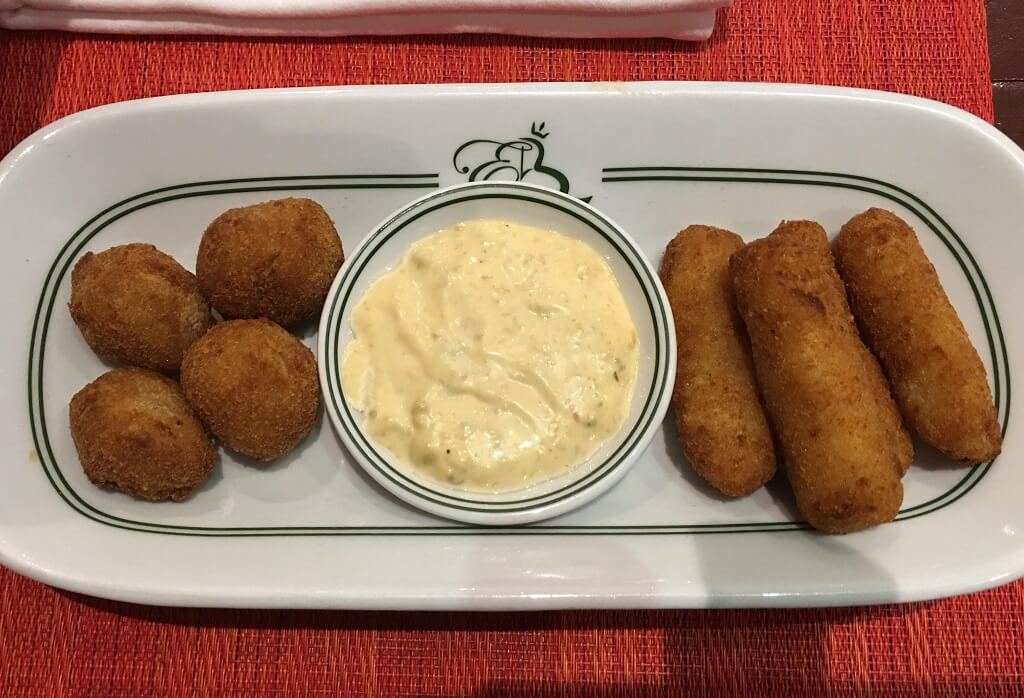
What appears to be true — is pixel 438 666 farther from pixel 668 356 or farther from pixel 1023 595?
pixel 1023 595

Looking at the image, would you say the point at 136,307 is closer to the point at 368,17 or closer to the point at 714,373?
the point at 368,17

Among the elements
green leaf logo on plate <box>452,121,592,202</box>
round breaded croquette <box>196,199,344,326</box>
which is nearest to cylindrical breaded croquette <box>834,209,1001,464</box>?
green leaf logo on plate <box>452,121,592,202</box>

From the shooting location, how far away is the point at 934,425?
4.95 feet

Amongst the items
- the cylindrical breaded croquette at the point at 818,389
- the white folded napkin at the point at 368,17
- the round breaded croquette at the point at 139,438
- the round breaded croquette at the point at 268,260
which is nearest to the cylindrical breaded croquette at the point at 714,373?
the cylindrical breaded croquette at the point at 818,389

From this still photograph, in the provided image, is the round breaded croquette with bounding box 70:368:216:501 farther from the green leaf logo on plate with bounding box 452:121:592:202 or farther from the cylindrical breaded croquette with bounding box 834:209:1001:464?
the cylindrical breaded croquette with bounding box 834:209:1001:464

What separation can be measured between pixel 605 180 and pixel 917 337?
73 centimetres

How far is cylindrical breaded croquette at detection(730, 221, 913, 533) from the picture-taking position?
56.0 inches

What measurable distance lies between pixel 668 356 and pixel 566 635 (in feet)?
2.02

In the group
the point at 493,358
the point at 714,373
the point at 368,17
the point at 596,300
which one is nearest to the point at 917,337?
the point at 714,373

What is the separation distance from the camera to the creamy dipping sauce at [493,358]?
1.50 metres

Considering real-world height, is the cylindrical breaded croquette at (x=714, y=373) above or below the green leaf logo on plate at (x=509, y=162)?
below

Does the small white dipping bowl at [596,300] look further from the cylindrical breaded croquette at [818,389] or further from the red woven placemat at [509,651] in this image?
the red woven placemat at [509,651]

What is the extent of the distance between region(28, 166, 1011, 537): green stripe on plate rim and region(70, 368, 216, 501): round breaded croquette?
0.09m

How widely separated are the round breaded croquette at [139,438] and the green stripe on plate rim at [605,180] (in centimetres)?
9
